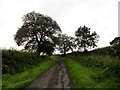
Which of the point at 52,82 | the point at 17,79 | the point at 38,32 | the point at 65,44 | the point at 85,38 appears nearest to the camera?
the point at 52,82

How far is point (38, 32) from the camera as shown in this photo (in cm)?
7269

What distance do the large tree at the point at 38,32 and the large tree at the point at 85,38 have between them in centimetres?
3454

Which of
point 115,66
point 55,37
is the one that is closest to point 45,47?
point 55,37

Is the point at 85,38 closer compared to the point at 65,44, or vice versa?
the point at 85,38

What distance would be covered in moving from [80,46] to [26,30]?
133ft

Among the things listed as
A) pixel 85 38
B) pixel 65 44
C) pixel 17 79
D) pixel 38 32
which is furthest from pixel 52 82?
pixel 65 44

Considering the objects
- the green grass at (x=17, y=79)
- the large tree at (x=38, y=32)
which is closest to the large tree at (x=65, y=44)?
the large tree at (x=38, y=32)

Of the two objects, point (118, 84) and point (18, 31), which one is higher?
point (18, 31)

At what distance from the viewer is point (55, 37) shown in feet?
238

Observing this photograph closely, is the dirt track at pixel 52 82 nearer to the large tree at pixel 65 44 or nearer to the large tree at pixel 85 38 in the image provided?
the large tree at pixel 85 38

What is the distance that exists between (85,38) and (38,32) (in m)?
37.8

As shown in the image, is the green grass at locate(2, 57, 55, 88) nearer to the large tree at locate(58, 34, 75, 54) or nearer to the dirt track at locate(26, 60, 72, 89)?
the dirt track at locate(26, 60, 72, 89)

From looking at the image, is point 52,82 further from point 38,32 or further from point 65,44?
point 65,44

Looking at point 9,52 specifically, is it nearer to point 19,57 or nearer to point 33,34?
point 19,57
